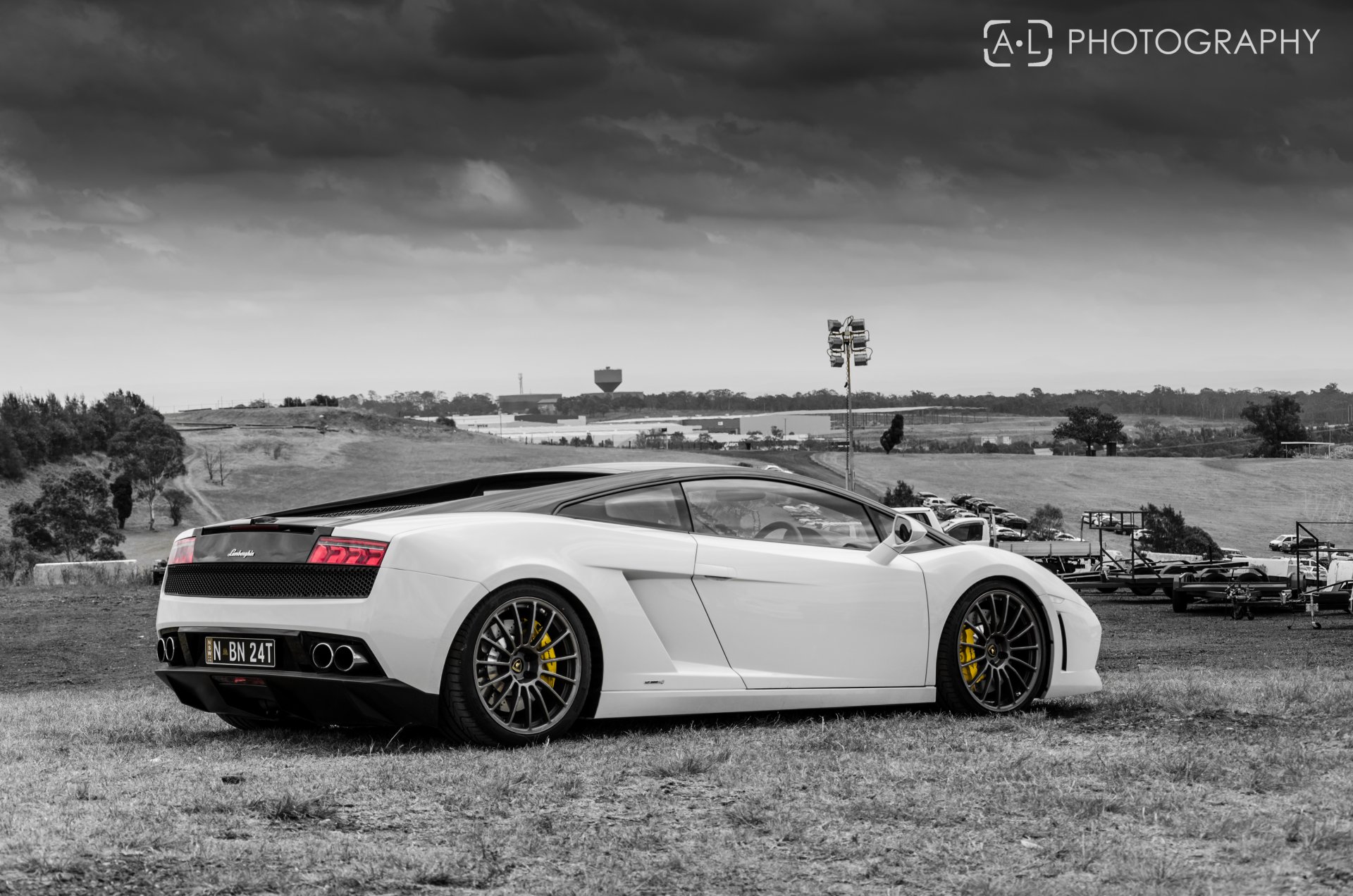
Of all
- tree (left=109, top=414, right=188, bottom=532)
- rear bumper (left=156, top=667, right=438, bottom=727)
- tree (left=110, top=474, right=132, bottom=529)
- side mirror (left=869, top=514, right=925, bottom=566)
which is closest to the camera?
rear bumper (left=156, top=667, right=438, bottom=727)

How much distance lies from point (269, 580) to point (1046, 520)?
88483mm

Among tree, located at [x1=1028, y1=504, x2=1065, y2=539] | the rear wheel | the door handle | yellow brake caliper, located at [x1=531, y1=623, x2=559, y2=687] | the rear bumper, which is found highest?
the door handle

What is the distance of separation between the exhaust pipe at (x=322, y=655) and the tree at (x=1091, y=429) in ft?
521

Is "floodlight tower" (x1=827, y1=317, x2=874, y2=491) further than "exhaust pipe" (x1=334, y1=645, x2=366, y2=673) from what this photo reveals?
Yes

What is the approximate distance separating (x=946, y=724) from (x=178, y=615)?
12.1 ft

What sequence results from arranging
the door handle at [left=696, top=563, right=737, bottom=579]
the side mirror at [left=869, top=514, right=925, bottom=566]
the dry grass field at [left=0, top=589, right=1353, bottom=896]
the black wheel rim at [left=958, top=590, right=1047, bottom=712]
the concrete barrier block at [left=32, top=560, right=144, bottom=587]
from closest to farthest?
the dry grass field at [left=0, top=589, right=1353, bottom=896] < the door handle at [left=696, top=563, right=737, bottom=579] < the side mirror at [left=869, top=514, right=925, bottom=566] < the black wheel rim at [left=958, top=590, right=1047, bottom=712] < the concrete barrier block at [left=32, top=560, right=144, bottom=587]

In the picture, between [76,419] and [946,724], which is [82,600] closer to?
[946,724]

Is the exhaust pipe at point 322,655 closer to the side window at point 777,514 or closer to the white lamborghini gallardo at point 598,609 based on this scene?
the white lamborghini gallardo at point 598,609

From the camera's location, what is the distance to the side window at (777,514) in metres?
7.35

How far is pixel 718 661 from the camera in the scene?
7094mm

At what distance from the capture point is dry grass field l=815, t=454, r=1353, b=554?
105000 mm

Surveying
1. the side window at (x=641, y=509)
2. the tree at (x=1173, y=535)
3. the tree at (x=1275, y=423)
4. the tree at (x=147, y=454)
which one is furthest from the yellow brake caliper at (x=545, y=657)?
the tree at (x=1275, y=423)

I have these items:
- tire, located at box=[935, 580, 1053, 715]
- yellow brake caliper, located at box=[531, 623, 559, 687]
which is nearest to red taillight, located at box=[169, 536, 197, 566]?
yellow brake caliper, located at box=[531, 623, 559, 687]

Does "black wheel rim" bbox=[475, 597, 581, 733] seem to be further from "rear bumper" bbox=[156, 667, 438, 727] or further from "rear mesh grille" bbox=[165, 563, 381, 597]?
"rear mesh grille" bbox=[165, 563, 381, 597]
